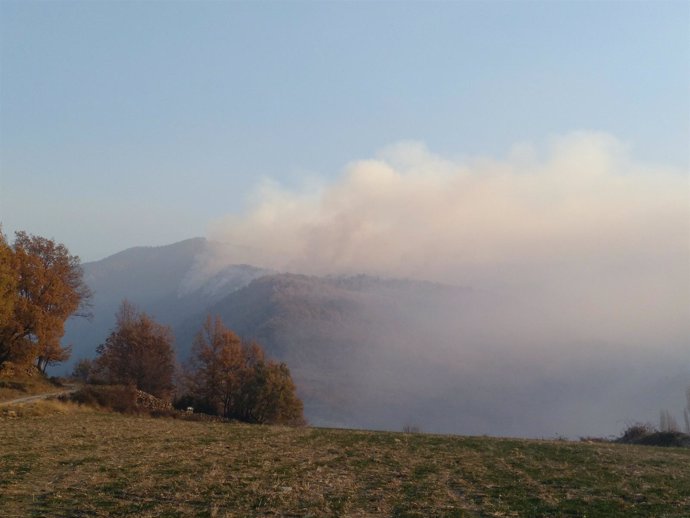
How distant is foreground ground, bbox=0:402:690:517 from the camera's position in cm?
1411

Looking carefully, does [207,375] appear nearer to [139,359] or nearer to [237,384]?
[237,384]

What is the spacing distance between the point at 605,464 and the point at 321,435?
14216 millimetres

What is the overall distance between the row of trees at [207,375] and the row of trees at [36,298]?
5093 mm

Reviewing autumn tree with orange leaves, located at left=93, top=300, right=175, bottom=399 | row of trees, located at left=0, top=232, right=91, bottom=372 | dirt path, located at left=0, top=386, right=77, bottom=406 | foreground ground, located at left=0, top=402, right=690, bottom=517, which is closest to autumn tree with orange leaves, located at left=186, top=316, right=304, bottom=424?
autumn tree with orange leaves, located at left=93, top=300, right=175, bottom=399

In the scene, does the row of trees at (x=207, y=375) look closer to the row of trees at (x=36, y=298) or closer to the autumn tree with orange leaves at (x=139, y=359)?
the autumn tree with orange leaves at (x=139, y=359)

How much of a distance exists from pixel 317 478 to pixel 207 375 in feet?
173

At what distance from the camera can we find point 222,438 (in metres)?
27.7

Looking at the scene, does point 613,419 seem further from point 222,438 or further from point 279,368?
point 222,438

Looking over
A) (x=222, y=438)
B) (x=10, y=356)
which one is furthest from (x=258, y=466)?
(x=10, y=356)

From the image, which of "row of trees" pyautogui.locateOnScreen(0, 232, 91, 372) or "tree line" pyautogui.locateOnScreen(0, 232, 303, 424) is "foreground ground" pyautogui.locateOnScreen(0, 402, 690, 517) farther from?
"tree line" pyautogui.locateOnScreen(0, 232, 303, 424)

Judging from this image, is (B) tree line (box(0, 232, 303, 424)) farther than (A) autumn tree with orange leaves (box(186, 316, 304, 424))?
No

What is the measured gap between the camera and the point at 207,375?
67812mm

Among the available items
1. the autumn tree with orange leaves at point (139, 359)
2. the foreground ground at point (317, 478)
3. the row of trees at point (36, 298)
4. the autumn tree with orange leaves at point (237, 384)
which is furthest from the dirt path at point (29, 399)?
the autumn tree with orange leaves at point (237, 384)

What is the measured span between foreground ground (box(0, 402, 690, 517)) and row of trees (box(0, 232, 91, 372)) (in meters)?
24.0
